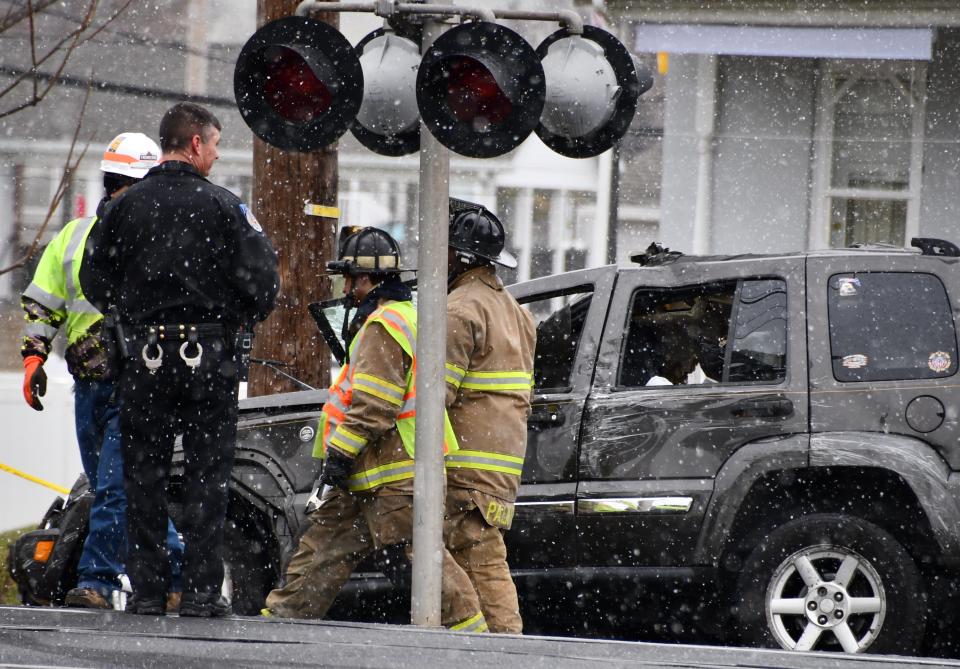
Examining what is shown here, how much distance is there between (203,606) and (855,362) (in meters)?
3.03

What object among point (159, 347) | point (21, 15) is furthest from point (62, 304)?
point (21, 15)

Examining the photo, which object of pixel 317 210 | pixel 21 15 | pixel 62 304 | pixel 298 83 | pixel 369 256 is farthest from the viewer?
pixel 21 15

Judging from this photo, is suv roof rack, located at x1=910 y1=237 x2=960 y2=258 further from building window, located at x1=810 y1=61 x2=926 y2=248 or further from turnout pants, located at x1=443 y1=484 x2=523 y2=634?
building window, located at x1=810 y1=61 x2=926 y2=248

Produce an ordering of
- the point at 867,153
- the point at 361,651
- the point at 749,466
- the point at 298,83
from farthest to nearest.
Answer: the point at 867,153 < the point at 749,466 < the point at 298,83 < the point at 361,651

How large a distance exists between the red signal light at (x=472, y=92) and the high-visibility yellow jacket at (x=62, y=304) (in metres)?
1.97

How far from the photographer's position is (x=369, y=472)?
4.97 m

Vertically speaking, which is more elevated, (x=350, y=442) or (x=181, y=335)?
(x=181, y=335)

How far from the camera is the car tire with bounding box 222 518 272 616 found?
6156mm

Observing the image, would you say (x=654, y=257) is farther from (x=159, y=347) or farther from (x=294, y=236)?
(x=159, y=347)

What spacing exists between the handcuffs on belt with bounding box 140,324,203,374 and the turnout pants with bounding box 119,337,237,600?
0.06 ft

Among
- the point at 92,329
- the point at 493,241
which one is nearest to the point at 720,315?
the point at 493,241

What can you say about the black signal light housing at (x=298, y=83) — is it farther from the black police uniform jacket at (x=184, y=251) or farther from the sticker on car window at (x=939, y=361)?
the sticker on car window at (x=939, y=361)

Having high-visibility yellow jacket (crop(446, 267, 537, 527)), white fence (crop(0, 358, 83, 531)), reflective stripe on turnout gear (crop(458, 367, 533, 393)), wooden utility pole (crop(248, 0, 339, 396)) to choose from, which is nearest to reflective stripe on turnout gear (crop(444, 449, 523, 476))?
high-visibility yellow jacket (crop(446, 267, 537, 527))

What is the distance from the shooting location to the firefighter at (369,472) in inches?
191
